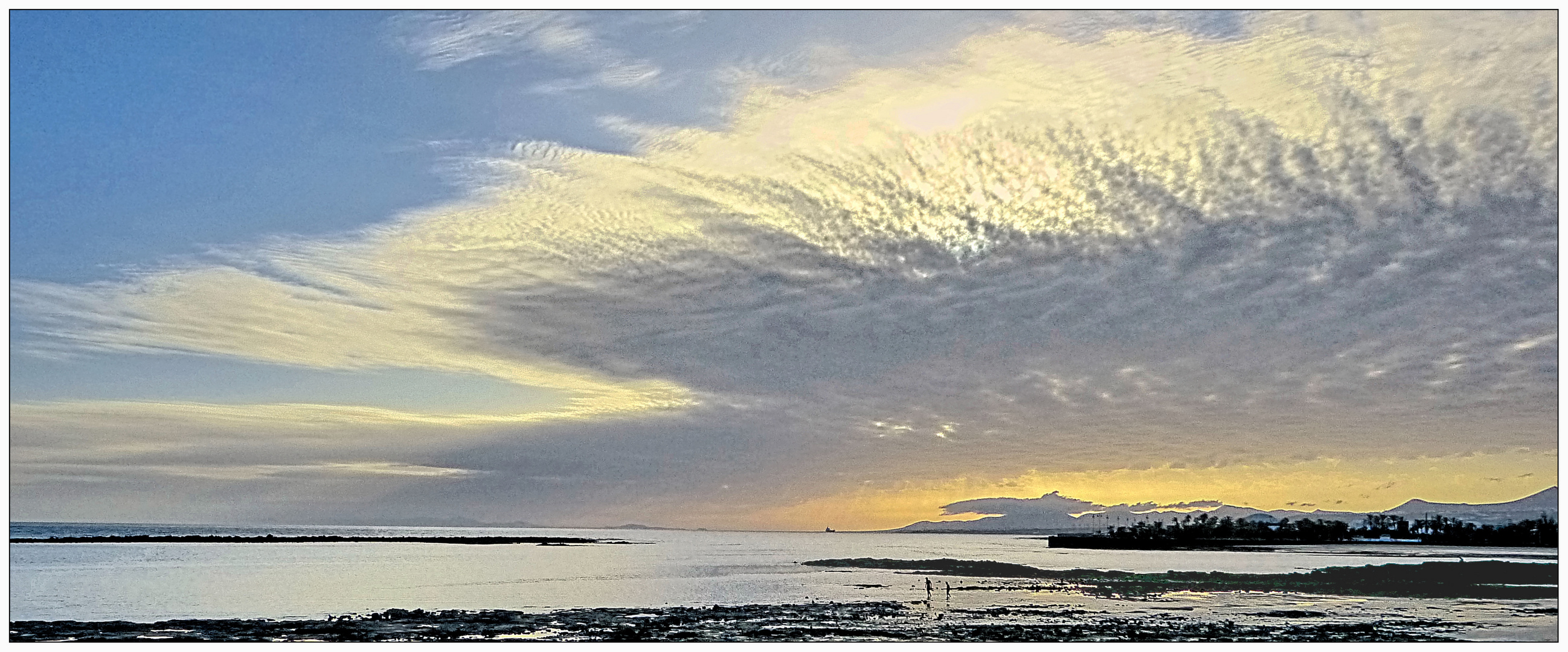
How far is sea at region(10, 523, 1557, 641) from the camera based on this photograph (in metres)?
33.4

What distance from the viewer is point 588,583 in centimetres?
5519

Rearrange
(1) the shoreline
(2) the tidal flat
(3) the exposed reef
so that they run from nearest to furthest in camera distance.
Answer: (1) the shoreline, (2) the tidal flat, (3) the exposed reef

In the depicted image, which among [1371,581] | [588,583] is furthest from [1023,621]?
[588,583]

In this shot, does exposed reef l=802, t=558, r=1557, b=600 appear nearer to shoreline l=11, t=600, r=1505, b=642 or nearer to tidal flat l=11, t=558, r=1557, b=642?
tidal flat l=11, t=558, r=1557, b=642

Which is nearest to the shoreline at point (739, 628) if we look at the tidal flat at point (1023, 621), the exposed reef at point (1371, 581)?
the tidal flat at point (1023, 621)

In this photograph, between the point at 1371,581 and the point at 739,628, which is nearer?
the point at 739,628

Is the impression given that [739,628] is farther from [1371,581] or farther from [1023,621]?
[1371,581]

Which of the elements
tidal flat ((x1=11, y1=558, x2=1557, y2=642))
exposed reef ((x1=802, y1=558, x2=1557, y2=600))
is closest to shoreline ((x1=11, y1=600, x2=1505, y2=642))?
tidal flat ((x1=11, y1=558, x2=1557, y2=642))

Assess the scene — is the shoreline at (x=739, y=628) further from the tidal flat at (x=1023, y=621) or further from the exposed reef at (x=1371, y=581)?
the exposed reef at (x=1371, y=581)

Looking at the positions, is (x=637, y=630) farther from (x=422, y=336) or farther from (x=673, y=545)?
(x=673, y=545)

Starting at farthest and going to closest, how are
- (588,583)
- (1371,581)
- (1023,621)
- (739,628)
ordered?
(588,583), (1371,581), (1023,621), (739,628)
